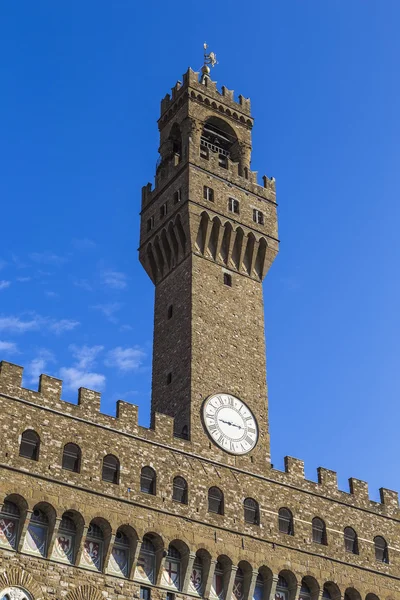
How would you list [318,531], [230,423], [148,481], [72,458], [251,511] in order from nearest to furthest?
[72,458] < [148,481] < [251,511] < [318,531] < [230,423]

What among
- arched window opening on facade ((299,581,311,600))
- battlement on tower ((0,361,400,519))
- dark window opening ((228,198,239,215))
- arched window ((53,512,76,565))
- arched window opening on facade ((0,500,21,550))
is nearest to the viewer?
arched window opening on facade ((0,500,21,550))

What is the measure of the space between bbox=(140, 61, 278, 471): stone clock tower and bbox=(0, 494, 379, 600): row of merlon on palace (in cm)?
476

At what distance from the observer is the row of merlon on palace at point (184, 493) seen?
37.1 m

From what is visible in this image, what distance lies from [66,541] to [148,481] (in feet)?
14.4

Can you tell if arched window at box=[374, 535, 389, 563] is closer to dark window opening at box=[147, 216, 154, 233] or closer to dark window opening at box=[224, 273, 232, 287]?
dark window opening at box=[224, 273, 232, 287]

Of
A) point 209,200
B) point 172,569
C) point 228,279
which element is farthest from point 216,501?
point 209,200

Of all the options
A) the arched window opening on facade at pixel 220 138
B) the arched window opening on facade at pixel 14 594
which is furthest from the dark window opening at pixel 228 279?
the arched window opening on facade at pixel 14 594

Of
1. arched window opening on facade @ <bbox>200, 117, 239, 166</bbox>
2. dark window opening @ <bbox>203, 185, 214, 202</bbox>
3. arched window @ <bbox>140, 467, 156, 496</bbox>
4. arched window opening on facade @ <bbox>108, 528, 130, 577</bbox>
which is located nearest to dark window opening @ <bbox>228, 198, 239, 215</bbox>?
dark window opening @ <bbox>203, 185, 214, 202</bbox>

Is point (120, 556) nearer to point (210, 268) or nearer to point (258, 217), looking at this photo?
point (210, 268)

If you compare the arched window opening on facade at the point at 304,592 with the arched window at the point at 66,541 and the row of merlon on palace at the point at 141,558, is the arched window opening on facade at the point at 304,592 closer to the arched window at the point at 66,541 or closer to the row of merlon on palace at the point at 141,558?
the row of merlon on palace at the point at 141,558

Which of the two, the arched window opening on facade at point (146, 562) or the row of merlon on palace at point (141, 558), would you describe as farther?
the arched window opening on facade at point (146, 562)

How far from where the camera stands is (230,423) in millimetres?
43500

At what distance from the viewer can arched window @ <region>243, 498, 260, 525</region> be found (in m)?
41.3

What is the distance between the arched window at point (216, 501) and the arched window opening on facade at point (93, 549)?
5194 millimetres
